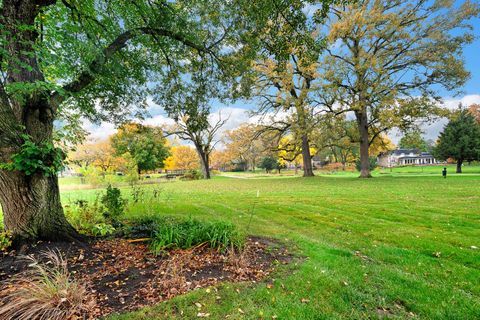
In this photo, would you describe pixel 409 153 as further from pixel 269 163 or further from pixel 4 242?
pixel 4 242

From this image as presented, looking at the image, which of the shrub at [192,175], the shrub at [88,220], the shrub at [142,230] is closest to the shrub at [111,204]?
the shrub at [88,220]

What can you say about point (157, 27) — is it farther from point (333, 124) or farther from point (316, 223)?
point (333, 124)

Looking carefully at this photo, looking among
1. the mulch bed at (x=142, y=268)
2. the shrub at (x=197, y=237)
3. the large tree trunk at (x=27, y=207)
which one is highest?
the large tree trunk at (x=27, y=207)

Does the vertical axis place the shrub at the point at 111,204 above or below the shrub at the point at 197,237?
above

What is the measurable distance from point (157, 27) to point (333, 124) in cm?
1645

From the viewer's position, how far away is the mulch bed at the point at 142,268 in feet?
8.55

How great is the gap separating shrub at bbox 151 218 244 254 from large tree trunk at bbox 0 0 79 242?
59.7 inches

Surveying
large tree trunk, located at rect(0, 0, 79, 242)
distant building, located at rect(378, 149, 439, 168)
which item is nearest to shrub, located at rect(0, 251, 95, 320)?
large tree trunk, located at rect(0, 0, 79, 242)

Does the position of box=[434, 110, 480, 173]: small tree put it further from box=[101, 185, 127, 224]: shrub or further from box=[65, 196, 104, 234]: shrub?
box=[65, 196, 104, 234]: shrub

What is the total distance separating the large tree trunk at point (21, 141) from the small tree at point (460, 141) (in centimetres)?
3193

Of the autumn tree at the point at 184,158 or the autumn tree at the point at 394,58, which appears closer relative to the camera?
the autumn tree at the point at 394,58

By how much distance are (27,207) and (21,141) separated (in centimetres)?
101

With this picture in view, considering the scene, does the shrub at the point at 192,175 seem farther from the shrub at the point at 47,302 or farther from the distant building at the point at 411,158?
the distant building at the point at 411,158

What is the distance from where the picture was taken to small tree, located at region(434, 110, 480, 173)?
24.2 metres
